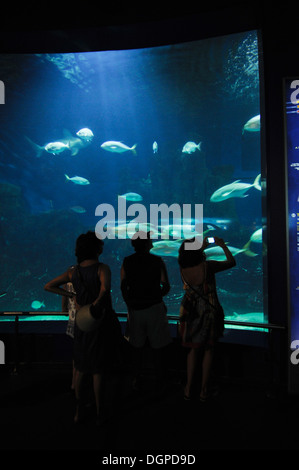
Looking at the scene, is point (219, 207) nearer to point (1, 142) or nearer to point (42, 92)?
point (1, 142)

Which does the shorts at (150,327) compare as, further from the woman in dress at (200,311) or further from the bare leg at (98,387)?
the bare leg at (98,387)

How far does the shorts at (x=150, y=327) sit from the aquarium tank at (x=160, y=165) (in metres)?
1.56

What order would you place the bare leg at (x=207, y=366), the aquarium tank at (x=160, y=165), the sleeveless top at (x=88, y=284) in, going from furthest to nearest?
1. the aquarium tank at (x=160, y=165)
2. the bare leg at (x=207, y=366)
3. the sleeveless top at (x=88, y=284)

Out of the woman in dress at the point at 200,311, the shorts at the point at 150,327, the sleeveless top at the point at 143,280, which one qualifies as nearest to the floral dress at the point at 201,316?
the woman in dress at the point at 200,311

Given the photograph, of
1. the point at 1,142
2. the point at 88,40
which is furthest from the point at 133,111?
the point at 88,40

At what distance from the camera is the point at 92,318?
2.81 m

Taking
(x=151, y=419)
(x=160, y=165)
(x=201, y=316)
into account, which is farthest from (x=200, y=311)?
(x=160, y=165)

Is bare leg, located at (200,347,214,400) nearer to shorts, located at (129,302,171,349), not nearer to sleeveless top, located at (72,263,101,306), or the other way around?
shorts, located at (129,302,171,349)

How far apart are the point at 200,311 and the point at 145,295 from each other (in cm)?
53

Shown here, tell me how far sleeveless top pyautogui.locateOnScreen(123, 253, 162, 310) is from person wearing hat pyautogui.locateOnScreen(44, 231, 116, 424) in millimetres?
431

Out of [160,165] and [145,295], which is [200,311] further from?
[160,165]

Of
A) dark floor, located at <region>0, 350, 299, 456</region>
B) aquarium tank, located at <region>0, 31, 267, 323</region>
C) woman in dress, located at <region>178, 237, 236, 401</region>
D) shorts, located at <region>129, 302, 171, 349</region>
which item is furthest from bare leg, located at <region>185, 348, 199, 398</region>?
aquarium tank, located at <region>0, 31, 267, 323</region>

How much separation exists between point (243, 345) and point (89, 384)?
172 centimetres

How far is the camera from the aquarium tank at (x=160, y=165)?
11.9 meters
